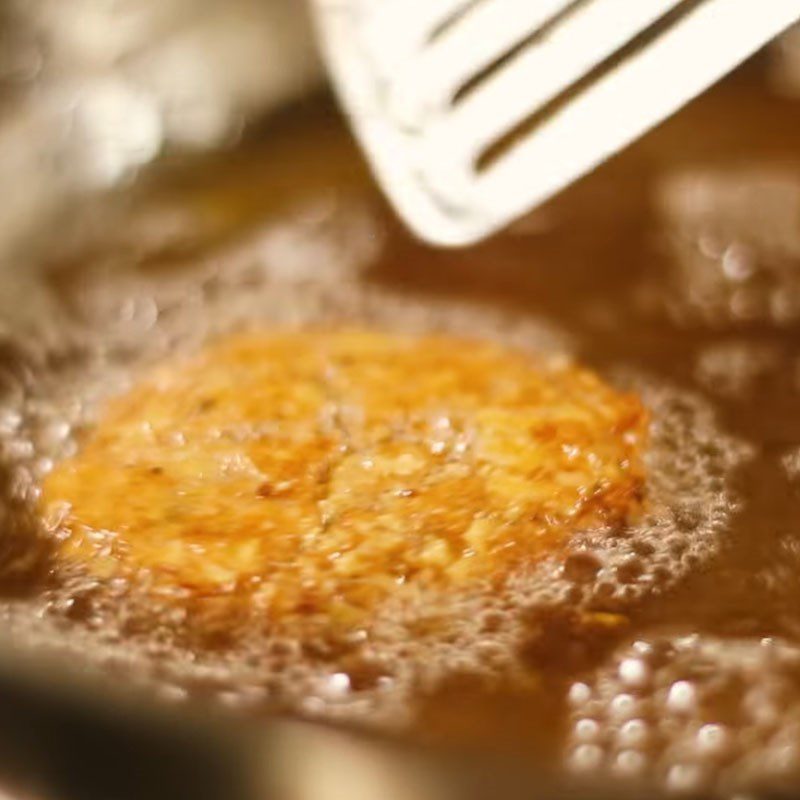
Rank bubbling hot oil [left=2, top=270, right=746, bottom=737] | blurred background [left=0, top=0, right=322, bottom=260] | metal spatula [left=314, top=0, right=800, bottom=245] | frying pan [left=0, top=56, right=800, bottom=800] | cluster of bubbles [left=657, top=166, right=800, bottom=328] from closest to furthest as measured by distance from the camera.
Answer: frying pan [left=0, top=56, right=800, bottom=800], bubbling hot oil [left=2, top=270, right=746, bottom=737], metal spatula [left=314, top=0, right=800, bottom=245], cluster of bubbles [left=657, top=166, right=800, bottom=328], blurred background [left=0, top=0, right=322, bottom=260]

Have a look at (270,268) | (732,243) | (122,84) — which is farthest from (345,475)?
(122,84)

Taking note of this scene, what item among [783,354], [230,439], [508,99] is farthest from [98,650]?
[783,354]

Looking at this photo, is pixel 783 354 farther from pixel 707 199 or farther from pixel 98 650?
pixel 98 650

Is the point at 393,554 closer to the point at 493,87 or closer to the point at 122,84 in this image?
the point at 493,87

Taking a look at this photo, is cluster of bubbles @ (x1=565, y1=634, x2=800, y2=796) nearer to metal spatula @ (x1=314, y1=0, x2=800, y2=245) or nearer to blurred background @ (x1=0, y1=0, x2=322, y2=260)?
metal spatula @ (x1=314, y1=0, x2=800, y2=245)

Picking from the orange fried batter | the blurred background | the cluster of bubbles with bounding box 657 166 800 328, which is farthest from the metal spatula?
the blurred background
